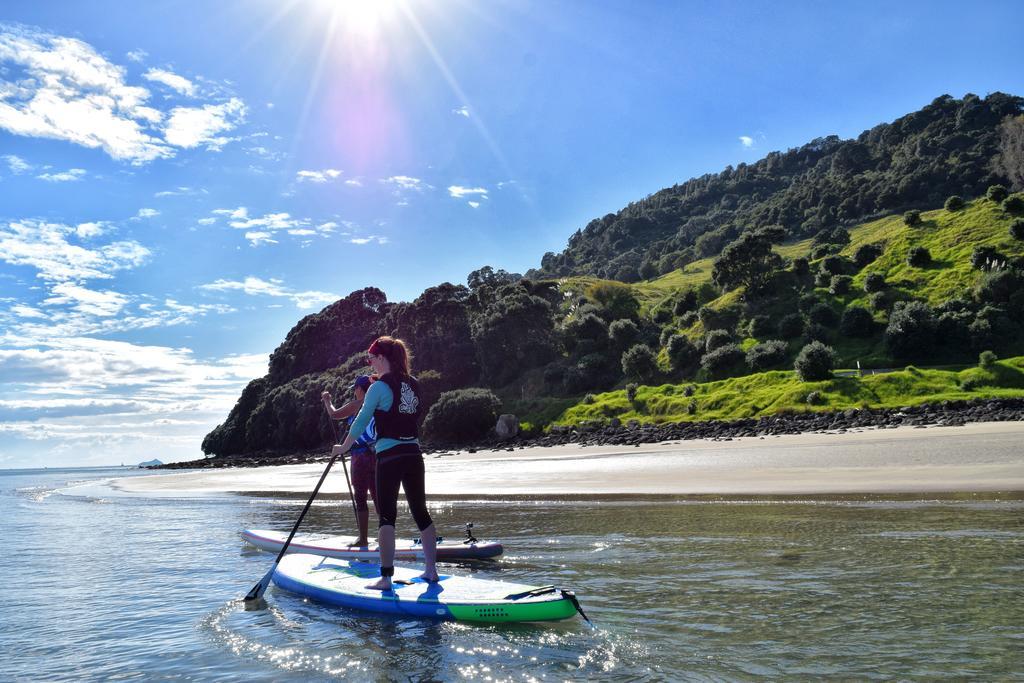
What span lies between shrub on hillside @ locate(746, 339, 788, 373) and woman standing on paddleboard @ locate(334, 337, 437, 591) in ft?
148

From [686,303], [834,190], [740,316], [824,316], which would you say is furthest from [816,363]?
[834,190]

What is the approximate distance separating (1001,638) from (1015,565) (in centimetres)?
332

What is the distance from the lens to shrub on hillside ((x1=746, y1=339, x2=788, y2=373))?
48156 millimetres

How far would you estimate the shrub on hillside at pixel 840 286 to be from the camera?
186 feet

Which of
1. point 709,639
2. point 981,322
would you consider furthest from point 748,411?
point 709,639

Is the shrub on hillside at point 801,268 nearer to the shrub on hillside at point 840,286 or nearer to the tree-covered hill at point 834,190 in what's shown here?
the shrub on hillside at point 840,286

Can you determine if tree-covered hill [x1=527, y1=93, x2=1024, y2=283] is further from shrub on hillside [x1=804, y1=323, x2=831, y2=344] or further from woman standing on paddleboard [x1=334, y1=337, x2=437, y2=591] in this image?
woman standing on paddleboard [x1=334, y1=337, x2=437, y2=591]

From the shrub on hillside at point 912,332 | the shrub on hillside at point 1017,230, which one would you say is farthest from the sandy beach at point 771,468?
the shrub on hillside at point 1017,230

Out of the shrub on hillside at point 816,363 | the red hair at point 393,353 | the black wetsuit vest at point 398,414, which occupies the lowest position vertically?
the black wetsuit vest at point 398,414

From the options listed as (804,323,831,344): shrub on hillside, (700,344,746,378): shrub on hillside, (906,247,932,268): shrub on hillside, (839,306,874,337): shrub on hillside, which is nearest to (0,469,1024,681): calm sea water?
(700,344,746,378): shrub on hillside

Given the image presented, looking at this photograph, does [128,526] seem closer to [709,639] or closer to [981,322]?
[709,639]

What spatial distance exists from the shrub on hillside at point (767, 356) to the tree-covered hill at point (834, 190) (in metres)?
57.8

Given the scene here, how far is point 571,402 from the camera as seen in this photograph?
179 feet

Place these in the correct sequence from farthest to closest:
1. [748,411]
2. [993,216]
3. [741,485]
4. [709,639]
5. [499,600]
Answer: [993,216]
[748,411]
[741,485]
[499,600]
[709,639]
